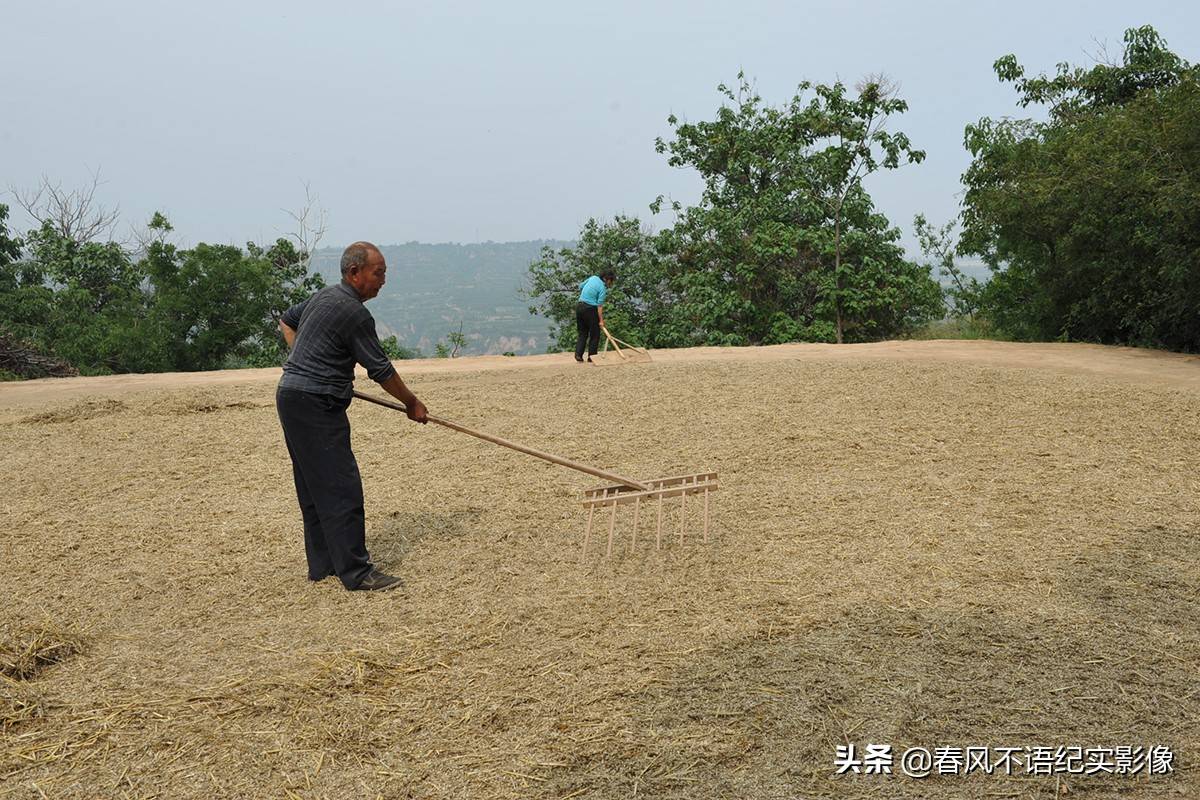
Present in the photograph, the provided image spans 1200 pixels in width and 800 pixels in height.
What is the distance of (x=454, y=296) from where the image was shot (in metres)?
126

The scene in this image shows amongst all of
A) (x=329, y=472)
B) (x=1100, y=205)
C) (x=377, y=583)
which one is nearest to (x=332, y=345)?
(x=329, y=472)

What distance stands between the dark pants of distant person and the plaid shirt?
738cm

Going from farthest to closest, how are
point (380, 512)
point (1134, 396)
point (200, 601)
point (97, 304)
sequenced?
point (97, 304), point (1134, 396), point (380, 512), point (200, 601)

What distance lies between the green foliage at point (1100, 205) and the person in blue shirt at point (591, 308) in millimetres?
5811

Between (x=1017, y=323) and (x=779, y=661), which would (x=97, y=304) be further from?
(x=779, y=661)

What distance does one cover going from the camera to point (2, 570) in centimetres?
449

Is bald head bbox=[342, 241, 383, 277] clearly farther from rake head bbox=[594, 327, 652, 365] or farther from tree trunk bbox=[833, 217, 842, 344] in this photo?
tree trunk bbox=[833, 217, 842, 344]

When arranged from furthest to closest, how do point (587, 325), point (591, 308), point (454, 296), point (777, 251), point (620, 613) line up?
point (454, 296)
point (777, 251)
point (587, 325)
point (591, 308)
point (620, 613)

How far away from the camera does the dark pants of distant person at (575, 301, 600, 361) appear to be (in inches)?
439

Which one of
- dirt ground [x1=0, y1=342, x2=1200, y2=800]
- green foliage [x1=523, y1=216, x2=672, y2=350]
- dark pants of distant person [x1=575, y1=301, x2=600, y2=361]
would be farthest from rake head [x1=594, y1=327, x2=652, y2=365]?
green foliage [x1=523, y1=216, x2=672, y2=350]

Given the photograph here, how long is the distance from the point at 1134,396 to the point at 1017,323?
9.66 metres

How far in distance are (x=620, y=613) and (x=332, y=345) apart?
163cm

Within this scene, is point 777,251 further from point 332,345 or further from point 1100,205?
point 332,345

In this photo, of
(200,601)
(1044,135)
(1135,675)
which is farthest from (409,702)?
(1044,135)
